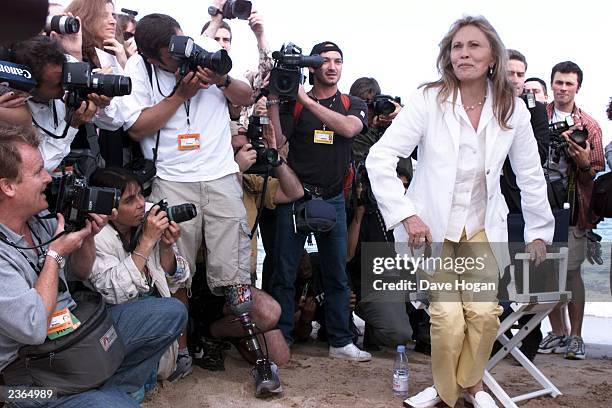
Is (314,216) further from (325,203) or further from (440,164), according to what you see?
(440,164)

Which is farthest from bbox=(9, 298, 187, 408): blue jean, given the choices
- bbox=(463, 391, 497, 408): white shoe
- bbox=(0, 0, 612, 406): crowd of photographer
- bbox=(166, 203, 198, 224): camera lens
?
bbox=(463, 391, 497, 408): white shoe

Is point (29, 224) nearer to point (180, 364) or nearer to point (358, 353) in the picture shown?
point (180, 364)

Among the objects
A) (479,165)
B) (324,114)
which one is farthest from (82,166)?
(479,165)

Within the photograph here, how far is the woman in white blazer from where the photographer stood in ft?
11.4

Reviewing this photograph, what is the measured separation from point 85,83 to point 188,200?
2.79 ft

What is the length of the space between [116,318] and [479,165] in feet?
5.72

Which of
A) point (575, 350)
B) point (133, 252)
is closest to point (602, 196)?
point (575, 350)

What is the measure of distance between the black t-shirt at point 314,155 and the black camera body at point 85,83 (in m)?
1.49

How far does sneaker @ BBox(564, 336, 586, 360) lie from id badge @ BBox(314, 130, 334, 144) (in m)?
2.00

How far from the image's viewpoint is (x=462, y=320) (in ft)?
11.4

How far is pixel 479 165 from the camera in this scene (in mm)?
3512

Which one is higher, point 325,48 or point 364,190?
point 325,48

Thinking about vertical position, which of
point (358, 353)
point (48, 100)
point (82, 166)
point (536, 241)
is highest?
point (48, 100)

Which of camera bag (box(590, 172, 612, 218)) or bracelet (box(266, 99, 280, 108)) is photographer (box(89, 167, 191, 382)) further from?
camera bag (box(590, 172, 612, 218))
